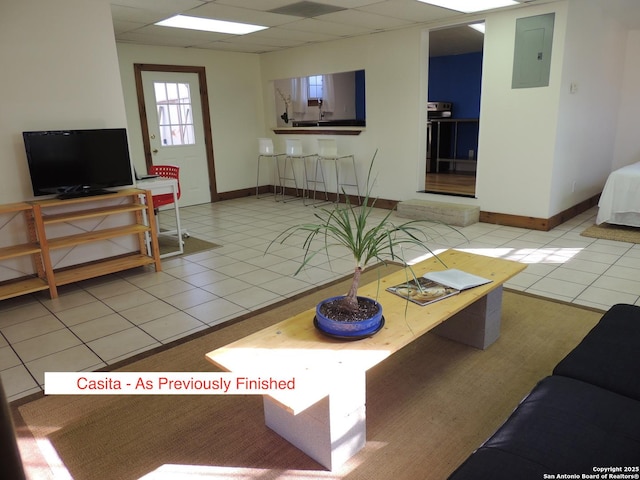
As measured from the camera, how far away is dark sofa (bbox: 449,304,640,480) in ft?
4.09

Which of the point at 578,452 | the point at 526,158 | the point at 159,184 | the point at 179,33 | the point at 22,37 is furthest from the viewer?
the point at 179,33

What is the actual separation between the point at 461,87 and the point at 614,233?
5.17 m

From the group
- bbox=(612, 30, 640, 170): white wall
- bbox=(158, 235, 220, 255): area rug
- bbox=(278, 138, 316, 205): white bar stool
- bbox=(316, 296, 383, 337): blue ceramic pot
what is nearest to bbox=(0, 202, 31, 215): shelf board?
bbox=(158, 235, 220, 255): area rug

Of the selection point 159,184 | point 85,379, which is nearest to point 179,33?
point 159,184

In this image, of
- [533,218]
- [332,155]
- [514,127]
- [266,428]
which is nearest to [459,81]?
[332,155]

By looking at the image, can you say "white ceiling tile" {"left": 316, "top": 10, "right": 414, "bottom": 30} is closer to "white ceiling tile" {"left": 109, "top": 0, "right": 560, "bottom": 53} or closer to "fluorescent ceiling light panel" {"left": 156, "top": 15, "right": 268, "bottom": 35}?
"white ceiling tile" {"left": 109, "top": 0, "right": 560, "bottom": 53}

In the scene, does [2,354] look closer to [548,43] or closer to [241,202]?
[241,202]

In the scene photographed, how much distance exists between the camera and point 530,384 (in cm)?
228

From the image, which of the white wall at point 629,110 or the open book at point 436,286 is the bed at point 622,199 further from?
the open book at point 436,286

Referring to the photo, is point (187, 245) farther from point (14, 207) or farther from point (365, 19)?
point (365, 19)

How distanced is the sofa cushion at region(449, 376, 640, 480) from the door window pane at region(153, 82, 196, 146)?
21.4 feet

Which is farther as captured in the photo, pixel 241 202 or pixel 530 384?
pixel 241 202

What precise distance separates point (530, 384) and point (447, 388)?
42 cm

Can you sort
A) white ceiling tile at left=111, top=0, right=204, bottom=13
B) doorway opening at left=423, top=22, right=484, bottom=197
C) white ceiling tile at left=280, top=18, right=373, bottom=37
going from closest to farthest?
white ceiling tile at left=111, top=0, right=204, bottom=13 < white ceiling tile at left=280, top=18, right=373, bottom=37 < doorway opening at left=423, top=22, right=484, bottom=197
